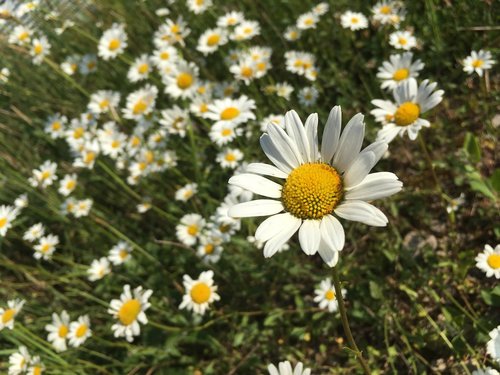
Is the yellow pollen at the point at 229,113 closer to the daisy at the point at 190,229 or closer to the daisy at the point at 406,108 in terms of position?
the daisy at the point at 190,229

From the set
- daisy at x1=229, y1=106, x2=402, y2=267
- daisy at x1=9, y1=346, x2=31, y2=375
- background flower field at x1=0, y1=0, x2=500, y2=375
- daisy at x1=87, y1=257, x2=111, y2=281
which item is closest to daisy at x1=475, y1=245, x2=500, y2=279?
background flower field at x1=0, y1=0, x2=500, y2=375

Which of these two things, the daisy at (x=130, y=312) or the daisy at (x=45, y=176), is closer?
the daisy at (x=130, y=312)

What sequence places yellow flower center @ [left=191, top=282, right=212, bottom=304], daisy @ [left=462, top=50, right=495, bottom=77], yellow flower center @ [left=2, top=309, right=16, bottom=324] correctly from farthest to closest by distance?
daisy @ [left=462, top=50, right=495, bottom=77]
yellow flower center @ [left=2, top=309, right=16, bottom=324]
yellow flower center @ [left=191, top=282, right=212, bottom=304]

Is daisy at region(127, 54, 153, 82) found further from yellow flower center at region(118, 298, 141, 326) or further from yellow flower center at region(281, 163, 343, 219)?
yellow flower center at region(281, 163, 343, 219)

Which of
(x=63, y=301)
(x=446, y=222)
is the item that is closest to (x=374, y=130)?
A: (x=446, y=222)

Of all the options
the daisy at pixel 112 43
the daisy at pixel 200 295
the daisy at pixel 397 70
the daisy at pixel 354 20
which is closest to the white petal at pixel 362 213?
the daisy at pixel 200 295

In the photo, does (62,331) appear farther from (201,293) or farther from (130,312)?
(201,293)
